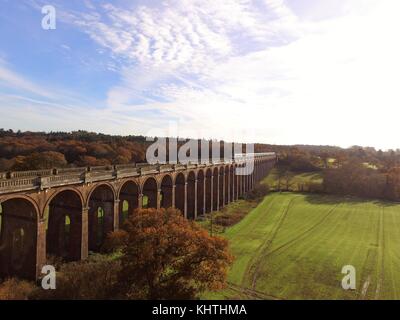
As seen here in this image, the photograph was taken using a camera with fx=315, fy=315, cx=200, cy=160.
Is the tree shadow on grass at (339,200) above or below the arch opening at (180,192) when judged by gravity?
below

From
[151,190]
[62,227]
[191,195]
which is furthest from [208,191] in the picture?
[62,227]

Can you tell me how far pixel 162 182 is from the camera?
160 feet

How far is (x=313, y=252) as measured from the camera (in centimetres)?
4397

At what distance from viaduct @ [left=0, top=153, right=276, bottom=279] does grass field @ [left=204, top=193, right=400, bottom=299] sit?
13.7m

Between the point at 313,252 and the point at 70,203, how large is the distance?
3251 centimetres

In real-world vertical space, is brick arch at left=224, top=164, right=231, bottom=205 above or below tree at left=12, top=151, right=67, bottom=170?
below

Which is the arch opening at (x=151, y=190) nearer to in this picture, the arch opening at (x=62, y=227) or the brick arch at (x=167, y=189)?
the brick arch at (x=167, y=189)

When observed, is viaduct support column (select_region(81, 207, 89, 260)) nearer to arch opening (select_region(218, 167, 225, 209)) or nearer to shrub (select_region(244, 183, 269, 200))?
arch opening (select_region(218, 167, 225, 209))

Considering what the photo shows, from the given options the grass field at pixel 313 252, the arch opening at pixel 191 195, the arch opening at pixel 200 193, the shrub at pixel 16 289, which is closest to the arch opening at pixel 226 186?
the grass field at pixel 313 252

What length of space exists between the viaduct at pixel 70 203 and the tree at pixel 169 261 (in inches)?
348

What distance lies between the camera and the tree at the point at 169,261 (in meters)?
24.0

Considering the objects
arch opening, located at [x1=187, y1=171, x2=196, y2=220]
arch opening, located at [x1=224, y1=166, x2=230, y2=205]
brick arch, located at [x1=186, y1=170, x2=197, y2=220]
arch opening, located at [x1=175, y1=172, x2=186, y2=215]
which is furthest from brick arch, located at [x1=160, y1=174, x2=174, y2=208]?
arch opening, located at [x1=224, y1=166, x2=230, y2=205]

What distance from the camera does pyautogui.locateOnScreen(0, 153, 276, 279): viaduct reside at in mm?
27141

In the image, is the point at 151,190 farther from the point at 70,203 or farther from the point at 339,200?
the point at 339,200
